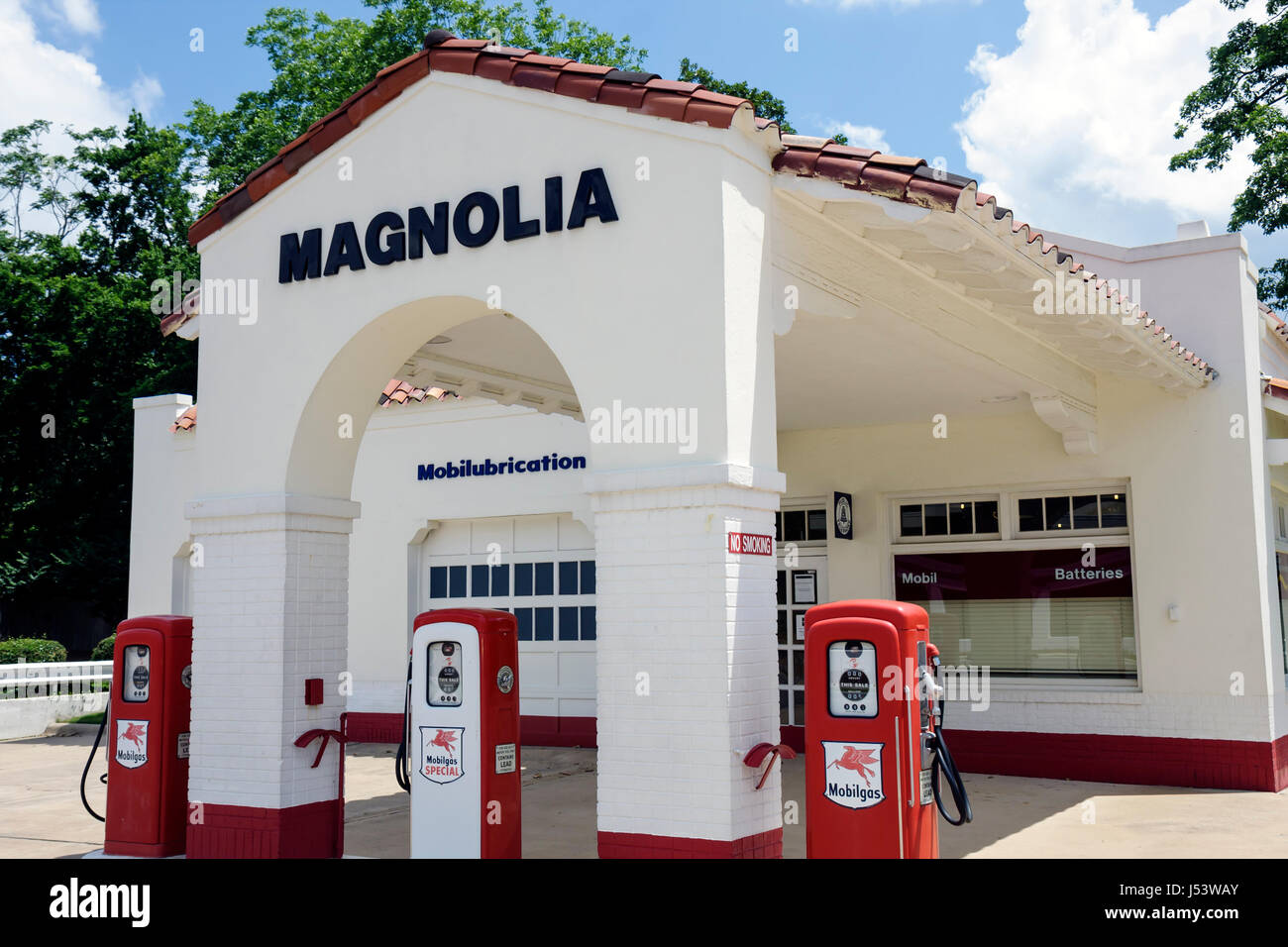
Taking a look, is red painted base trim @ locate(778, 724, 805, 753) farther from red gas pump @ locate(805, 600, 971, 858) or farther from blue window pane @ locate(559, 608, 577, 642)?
red gas pump @ locate(805, 600, 971, 858)

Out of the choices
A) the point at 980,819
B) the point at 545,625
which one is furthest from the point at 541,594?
the point at 980,819

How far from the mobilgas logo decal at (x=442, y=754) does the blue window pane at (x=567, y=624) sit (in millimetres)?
7258

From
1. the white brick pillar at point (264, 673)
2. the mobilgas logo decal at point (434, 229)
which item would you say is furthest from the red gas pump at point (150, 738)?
the mobilgas logo decal at point (434, 229)

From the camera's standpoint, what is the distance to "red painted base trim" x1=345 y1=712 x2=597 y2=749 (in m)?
14.1

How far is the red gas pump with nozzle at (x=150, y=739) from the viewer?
803cm

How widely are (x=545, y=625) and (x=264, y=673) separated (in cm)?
716

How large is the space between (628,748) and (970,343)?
4.71 m

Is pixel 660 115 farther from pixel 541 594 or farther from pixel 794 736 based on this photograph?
pixel 541 594

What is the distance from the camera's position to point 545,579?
14602 mm

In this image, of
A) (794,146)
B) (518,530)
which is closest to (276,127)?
(518,530)

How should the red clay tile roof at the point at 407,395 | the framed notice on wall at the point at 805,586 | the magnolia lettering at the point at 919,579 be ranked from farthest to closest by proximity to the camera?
the red clay tile roof at the point at 407,395
the framed notice on wall at the point at 805,586
the magnolia lettering at the point at 919,579

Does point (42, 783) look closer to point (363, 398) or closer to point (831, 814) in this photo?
point (363, 398)

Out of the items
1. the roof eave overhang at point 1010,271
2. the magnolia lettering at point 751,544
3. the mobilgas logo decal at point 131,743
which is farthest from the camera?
the mobilgas logo decal at point 131,743

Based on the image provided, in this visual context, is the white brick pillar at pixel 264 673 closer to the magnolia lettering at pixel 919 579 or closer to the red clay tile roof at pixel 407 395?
the magnolia lettering at pixel 919 579
